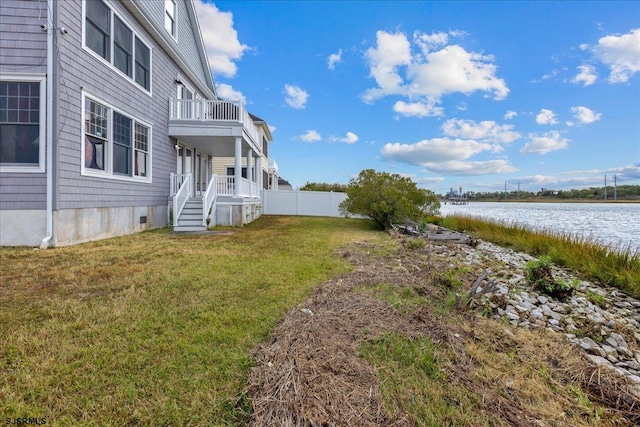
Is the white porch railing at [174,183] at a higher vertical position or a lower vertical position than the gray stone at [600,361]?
higher

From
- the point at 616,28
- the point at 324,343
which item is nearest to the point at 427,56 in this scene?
the point at 616,28

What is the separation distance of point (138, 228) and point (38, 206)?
9.96ft

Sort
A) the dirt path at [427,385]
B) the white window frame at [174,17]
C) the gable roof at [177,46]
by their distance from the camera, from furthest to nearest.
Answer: the white window frame at [174,17], the gable roof at [177,46], the dirt path at [427,385]

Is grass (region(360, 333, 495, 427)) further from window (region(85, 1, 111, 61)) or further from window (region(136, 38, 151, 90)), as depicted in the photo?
window (region(136, 38, 151, 90))

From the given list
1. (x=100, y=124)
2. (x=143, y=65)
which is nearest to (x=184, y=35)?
(x=143, y=65)

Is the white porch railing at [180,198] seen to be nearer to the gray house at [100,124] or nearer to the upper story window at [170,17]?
the gray house at [100,124]

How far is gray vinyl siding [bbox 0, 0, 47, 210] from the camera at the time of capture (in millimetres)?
6199

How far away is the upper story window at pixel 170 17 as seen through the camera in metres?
11.1

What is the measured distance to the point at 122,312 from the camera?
3.15m

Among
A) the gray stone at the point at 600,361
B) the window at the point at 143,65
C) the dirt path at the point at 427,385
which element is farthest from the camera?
the window at the point at 143,65

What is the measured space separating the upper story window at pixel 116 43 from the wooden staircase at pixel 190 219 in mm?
4093

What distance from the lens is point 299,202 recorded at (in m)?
20.2

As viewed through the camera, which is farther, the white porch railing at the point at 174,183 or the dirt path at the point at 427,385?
the white porch railing at the point at 174,183

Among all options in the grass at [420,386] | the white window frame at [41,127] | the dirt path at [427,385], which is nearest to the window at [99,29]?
the white window frame at [41,127]
